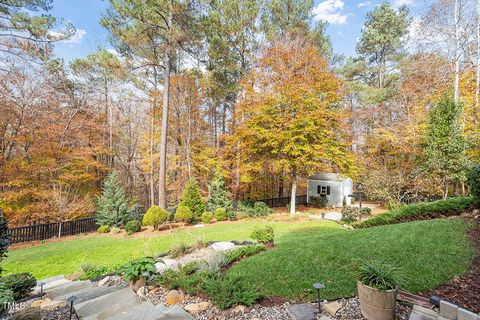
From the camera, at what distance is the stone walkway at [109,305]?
278 cm

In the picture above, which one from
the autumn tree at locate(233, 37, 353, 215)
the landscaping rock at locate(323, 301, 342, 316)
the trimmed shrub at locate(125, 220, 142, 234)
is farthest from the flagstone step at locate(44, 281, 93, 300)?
the autumn tree at locate(233, 37, 353, 215)

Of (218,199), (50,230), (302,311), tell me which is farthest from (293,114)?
(50,230)

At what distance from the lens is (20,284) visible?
3.67 meters

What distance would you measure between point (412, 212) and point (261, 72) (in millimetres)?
9319

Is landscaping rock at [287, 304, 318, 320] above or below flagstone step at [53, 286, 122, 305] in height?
above

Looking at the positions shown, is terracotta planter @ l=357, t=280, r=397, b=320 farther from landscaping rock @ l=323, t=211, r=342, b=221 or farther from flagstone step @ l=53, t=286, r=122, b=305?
landscaping rock @ l=323, t=211, r=342, b=221

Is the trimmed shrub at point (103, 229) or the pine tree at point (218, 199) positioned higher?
the pine tree at point (218, 199)

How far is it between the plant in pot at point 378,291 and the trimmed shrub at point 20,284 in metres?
4.79

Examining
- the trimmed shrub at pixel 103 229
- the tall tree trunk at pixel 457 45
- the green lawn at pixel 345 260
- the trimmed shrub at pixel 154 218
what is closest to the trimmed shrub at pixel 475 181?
the green lawn at pixel 345 260

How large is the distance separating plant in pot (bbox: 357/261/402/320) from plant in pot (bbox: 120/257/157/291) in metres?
2.89

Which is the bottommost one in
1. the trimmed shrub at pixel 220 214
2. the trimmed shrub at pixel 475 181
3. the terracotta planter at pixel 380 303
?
the trimmed shrub at pixel 220 214

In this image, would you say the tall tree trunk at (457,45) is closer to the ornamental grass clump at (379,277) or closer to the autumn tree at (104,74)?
the ornamental grass clump at (379,277)

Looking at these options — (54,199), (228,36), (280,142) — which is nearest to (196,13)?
(228,36)

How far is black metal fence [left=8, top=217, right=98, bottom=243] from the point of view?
9.38 m
